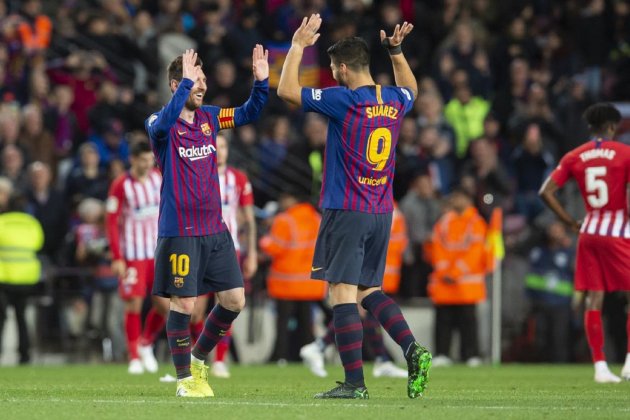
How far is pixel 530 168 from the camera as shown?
19828 millimetres

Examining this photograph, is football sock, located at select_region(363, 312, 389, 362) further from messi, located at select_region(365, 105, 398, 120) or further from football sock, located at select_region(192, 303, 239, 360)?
messi, located at select_region(365, 105, 398, 120)

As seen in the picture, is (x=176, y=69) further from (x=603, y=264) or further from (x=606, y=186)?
(x=603, y=264)

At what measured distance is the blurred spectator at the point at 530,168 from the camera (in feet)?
63.7

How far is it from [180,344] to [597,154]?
4414 millimetres

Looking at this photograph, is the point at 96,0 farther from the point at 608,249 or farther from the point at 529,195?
the point at 608,249

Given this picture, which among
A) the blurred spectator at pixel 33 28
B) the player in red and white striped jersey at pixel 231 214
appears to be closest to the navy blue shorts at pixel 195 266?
the player in red and white striped jersey at pixel 231 214

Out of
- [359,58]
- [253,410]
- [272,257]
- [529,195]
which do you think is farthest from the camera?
[529,195]

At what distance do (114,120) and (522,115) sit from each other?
588 centimetres

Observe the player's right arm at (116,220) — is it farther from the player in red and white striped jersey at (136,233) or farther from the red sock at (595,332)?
the red sock at (595,332)

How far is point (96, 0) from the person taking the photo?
23.2m

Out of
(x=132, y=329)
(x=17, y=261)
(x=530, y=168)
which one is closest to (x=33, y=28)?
(x=17, y=261)

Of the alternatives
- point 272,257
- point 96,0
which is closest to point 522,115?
point 272,257

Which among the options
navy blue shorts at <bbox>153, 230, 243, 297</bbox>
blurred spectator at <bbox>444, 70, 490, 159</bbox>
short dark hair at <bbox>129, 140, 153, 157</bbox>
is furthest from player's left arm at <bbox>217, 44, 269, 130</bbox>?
blurred spectator at <bbox>444, 70, 490, 159</bbox>

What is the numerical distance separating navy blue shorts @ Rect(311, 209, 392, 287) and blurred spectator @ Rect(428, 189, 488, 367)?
7995 millimetres
